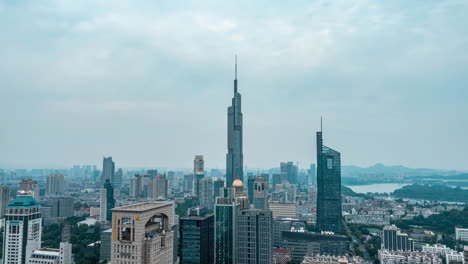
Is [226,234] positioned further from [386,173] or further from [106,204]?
[386,173]

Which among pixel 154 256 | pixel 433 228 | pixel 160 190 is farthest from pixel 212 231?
pixel 160 190

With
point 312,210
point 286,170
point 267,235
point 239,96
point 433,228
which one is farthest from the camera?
point 286,170

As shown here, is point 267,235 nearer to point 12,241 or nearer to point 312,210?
point 12,241

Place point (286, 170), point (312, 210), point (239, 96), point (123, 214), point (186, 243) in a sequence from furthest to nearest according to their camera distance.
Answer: point (286, 170)
point (239, 96)
point (312, 210)
point (186, 243)
point (123, 214)

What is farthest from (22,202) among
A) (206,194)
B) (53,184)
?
(53,184)

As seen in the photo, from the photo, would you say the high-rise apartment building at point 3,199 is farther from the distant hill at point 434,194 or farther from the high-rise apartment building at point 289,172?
the distant hill at point 434,194

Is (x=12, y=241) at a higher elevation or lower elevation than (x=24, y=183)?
lower
